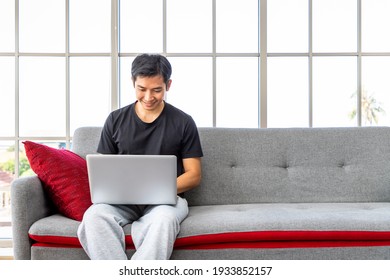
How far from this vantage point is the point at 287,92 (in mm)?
3250

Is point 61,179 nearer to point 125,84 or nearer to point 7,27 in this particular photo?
point 125,84

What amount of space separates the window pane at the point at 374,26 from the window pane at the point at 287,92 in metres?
0.48

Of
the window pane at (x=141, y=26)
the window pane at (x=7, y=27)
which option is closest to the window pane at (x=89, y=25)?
the window pane at (x=141, y=26)

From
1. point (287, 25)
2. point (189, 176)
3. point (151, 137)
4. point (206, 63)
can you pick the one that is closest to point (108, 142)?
point (151, 137)

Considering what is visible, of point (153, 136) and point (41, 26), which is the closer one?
point (153, 136)

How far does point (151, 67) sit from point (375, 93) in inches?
72.7

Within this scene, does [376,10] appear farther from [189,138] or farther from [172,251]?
[172,251]

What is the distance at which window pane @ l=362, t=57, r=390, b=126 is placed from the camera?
3.24m

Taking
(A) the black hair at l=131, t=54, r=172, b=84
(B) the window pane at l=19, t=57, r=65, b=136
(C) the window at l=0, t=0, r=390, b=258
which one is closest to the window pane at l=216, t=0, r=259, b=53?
(C) the window at l=0, t=0, r=390, b=258

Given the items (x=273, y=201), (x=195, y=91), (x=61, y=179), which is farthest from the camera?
(x=195, y=91)

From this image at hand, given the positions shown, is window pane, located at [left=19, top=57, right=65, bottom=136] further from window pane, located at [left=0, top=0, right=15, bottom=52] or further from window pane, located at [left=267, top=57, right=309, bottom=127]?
window pane, located at [left=267, top=57, right=309, bottom=127]

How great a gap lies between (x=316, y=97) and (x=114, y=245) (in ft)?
6.63

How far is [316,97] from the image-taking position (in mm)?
3238
